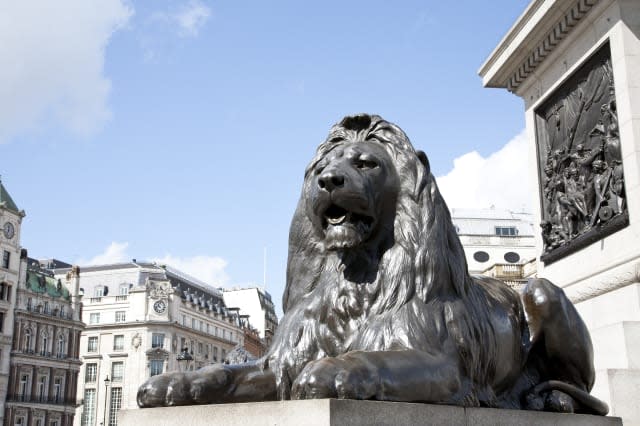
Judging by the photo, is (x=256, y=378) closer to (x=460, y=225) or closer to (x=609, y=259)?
(x=609, y=259)

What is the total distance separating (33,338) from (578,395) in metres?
67.3

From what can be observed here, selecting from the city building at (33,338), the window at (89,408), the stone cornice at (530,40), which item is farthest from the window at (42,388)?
the stone cornice at (530,40)

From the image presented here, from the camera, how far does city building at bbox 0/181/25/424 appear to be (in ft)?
205

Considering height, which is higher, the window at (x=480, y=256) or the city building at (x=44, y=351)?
the window at (x=480, y=256)

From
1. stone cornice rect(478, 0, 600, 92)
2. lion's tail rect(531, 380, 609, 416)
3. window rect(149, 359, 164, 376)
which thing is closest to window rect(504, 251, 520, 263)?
window rect(149, 359, 164, 376)

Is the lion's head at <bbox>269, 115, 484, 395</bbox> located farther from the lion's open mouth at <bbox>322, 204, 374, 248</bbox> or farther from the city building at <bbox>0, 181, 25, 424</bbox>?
the city building at <bbox>0, 181, 25, 424</bbox>

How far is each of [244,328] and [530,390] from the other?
315ft

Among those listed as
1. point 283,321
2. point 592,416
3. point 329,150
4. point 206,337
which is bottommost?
point 592,416

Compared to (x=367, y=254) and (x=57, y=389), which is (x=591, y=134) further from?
(x=57, y=389)

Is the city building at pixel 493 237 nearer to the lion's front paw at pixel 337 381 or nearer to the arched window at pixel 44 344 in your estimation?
the arched window at pixel 44 344

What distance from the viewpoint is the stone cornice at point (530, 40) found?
1069 cm

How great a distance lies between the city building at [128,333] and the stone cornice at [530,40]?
70896mm

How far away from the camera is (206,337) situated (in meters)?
90.4

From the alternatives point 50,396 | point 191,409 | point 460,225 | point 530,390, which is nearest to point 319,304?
point 191,409
